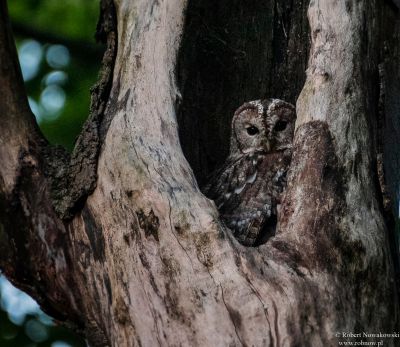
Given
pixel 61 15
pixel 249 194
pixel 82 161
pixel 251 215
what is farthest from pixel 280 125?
pixel 61 15

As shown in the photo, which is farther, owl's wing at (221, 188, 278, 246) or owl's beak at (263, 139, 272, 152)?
owl's beak at (263, 139, 272, 152)

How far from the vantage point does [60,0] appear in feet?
20.2

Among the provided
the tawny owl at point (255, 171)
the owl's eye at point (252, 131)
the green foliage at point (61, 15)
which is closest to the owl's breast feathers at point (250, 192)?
the tawny owl at point (255, 171)

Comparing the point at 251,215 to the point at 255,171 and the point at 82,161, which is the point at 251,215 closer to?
the point at 255,171

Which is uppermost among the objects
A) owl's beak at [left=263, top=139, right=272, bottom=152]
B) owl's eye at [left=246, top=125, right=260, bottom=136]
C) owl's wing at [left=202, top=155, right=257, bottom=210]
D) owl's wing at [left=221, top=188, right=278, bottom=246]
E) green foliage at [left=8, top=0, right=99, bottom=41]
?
green foliage at [left=8, top=0, right=99, bottom=41]

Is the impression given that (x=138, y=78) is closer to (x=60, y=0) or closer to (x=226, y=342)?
(x=226, y=342)

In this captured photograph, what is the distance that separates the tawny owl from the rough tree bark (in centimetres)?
28

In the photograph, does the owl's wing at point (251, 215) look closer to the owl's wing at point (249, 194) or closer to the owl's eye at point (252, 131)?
the owl's wing at point (249, 194)

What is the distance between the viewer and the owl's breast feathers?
375 centimetres

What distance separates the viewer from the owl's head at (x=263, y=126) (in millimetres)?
4383

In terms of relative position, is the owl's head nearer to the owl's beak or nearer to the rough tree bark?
the owl's beak

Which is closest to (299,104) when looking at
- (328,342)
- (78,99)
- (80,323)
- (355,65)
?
(355,65)

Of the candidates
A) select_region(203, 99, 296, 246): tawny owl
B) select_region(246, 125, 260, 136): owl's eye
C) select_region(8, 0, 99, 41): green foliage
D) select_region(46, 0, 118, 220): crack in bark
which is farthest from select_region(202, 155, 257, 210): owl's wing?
select_region(8, 0, 99, 41): green foliage

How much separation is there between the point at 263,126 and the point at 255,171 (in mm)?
325
